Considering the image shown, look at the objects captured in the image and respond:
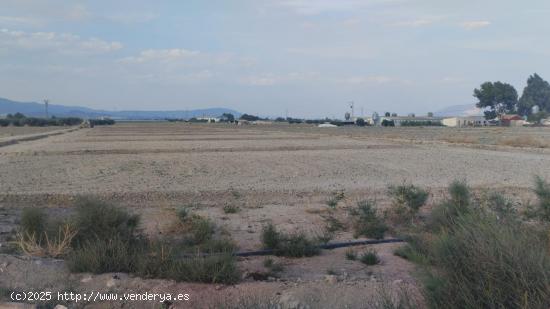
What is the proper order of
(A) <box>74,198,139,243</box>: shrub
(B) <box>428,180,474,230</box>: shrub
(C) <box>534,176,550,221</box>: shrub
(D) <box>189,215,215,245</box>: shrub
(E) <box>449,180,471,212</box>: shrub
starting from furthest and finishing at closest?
(E) <box>449,180,471,212</box>: shrub
(C) <box>534,176,550,221</box>: shrub
(B) <box>428,180,474,230</box>: shrub
(D) <box>189,215,215,245</box>: shrub
(A) <box>74,198,139,243</box>: shrub

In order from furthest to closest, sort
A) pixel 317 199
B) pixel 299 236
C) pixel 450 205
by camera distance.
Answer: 1. pixel 317 199
2. pixel 450 205
3. pixel 299 236

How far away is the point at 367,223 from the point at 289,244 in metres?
3.27

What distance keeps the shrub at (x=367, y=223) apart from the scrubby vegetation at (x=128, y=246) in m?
3.38

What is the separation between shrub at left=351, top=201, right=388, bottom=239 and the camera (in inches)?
563

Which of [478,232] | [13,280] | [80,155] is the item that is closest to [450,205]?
[478,232]

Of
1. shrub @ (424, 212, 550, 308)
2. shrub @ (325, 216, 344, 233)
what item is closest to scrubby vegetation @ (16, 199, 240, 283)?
shrub @ (325, 216, 344, 233)

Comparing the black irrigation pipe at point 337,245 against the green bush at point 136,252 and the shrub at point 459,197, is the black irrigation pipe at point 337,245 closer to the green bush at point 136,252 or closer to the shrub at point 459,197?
the green bush at point 136,252

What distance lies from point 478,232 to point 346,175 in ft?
67.9

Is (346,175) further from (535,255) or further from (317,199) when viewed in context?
(535,255)

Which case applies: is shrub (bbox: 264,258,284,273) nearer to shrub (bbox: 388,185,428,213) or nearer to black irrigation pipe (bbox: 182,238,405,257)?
black irrigation pipe (bbox: 182,238,405,257)

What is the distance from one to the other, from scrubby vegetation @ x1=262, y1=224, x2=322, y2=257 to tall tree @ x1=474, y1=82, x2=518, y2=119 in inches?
7167

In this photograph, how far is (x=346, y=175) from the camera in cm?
2739

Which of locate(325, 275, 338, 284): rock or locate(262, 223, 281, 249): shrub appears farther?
locate(262, 223, 281, 249): shrub

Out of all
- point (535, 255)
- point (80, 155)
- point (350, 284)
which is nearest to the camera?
point (535, 255)
